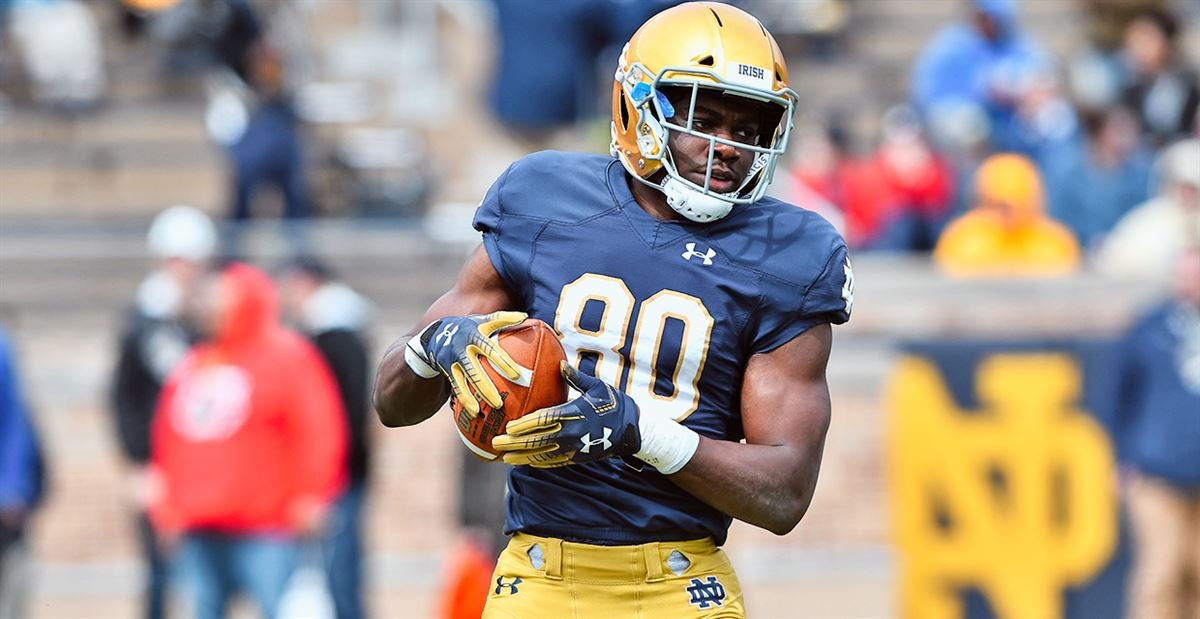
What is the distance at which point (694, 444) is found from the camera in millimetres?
3736

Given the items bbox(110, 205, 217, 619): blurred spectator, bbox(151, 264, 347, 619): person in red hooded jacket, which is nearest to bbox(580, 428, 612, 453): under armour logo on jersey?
bbox(151, 264, 347, 619): person in red hooded jacket

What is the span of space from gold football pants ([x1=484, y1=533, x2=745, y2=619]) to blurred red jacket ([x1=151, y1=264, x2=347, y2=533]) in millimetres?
4662

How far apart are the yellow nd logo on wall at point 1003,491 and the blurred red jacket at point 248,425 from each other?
2.91 meters

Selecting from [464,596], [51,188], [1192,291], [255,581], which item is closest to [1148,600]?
[1192,291]

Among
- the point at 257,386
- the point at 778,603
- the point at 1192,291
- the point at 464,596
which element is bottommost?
the point at 778,603

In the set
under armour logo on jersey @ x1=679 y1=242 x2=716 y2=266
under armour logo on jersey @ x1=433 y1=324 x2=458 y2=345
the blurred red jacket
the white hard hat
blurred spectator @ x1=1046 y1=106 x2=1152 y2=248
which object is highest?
under armour logo on jersey @ x1=679 y1=242 x2=716 y2=266

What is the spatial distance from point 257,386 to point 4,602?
4.71 ft

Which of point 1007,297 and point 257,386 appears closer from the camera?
point 257,386

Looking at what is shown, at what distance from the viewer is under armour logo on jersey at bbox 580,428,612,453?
3.56 metres

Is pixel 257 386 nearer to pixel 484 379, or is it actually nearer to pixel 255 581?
pixel 255 581

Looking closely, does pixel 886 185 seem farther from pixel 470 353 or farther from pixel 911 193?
pixel 470 353

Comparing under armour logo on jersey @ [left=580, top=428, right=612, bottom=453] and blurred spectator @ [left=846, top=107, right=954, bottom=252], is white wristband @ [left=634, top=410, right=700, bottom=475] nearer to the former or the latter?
under armour logo on jersey @ [left=580, top=428, right=612, bottom=453]

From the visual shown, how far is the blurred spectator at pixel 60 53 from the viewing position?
1405 centimetres

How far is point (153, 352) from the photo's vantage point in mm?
9398
